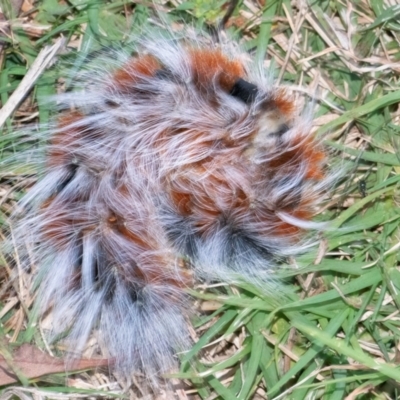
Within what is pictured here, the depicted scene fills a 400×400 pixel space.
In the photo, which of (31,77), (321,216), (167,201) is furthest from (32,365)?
(321,216)

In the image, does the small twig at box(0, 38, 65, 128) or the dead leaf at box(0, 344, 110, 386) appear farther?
the small twig at box(0, 38, 65, 128)

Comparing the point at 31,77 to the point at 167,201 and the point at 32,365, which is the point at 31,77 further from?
the point at 32,365

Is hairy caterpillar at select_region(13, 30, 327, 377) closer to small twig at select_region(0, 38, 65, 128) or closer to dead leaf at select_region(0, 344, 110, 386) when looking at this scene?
dead leaf at select_region(0, 344, 110, 386)

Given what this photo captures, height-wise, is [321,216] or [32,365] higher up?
[321,216]

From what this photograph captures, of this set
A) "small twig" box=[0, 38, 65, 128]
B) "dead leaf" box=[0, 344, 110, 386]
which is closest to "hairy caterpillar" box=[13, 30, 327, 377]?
"dead leaf" box=[0, 344, 110, 386]

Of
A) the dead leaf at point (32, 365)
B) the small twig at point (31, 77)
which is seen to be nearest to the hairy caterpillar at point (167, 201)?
the dead leaf at point (32, 365)

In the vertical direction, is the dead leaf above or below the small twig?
below

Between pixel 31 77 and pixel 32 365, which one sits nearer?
pixel 32 365

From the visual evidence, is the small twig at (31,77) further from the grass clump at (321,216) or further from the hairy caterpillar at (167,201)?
the hairy caterpillar at (167,201)

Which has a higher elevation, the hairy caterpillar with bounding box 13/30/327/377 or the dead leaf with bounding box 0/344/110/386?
the hairy caterpillar with bounding box 13/30/327/377
